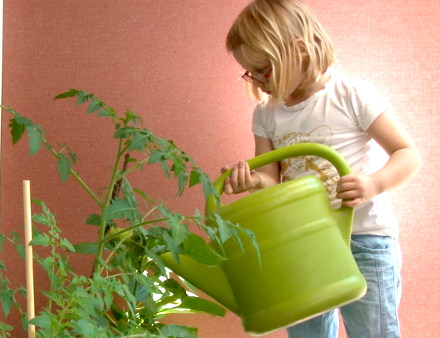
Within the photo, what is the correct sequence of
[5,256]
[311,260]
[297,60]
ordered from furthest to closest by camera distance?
[5,256] → [297,60] → [311,260]

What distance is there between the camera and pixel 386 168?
3.50 feet

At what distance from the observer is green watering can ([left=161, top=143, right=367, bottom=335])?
34.2 inches

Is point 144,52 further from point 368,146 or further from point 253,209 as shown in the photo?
point 253,209

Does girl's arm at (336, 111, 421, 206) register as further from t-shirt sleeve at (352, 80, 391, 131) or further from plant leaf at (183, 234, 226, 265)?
plant leaf at (183, 234, 226, 265)

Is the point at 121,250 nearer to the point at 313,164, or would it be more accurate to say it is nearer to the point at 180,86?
the point at 313,164

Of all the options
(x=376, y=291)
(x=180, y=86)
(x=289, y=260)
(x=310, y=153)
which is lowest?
(x=376, y=291)

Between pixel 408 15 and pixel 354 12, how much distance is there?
12 cm

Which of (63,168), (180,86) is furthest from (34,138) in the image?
(180,86)

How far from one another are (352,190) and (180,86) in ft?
2.11

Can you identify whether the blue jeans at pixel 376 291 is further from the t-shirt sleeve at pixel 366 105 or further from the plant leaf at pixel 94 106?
the plant leaf at pixel 94 106

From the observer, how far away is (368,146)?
1197 mm

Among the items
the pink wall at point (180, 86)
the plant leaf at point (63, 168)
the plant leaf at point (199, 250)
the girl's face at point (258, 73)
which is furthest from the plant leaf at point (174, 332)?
the pink wall at point (180, 86)

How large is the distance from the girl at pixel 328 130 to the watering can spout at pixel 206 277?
0.17 meters

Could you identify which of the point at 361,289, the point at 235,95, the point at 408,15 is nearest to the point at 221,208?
the point at 361,289
